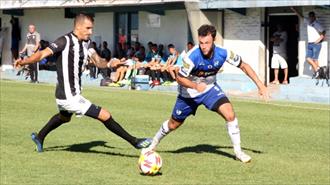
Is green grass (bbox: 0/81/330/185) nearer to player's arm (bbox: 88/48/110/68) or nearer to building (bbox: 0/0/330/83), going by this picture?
player's arm (bbox: 88/48/110/68)

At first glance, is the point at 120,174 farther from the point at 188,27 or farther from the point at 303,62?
the point at 188,27

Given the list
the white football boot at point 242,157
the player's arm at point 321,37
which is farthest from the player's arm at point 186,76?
the player's arm at point 321,37

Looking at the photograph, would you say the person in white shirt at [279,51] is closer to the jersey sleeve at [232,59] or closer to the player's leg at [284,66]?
the player's leg at [284,66]

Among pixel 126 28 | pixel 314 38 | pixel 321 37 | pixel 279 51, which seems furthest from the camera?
pixel 126 28

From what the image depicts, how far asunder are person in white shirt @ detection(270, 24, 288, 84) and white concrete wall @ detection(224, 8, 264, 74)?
79 centimetres

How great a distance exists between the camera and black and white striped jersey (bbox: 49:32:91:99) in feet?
33.3

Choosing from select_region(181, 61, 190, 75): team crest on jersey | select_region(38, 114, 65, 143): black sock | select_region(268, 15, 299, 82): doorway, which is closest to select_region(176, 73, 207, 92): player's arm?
select_region(181, 61, 190, 75): team crest on jersey

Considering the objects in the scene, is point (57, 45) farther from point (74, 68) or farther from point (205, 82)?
point (205, 82)

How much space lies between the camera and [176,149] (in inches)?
444

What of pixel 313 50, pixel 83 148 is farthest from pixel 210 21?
pixel 83 148

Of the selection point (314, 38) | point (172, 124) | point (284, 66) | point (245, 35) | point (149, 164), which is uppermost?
point (245, 35)

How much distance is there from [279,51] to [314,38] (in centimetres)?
263

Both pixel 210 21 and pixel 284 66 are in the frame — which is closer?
pixel 284 66

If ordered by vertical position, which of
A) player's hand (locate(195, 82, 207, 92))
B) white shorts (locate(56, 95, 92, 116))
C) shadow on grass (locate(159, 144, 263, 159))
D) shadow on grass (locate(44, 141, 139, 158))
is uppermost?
player's hand (locate(195, 82, 207, 92))
